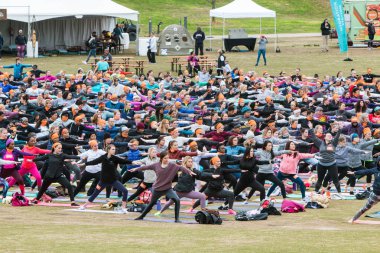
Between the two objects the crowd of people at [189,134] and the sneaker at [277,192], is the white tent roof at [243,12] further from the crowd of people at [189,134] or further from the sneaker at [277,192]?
the sneaker at [277,192]

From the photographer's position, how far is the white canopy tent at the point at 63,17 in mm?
56375

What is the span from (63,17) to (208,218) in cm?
3877

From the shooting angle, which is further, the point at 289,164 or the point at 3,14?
the point at 3,14

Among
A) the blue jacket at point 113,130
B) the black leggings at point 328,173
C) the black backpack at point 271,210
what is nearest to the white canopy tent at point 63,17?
the blue jacket at point 113,130

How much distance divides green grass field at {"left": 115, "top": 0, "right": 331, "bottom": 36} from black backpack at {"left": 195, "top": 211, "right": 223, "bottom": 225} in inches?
2038

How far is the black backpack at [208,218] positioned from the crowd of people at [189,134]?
45 cm

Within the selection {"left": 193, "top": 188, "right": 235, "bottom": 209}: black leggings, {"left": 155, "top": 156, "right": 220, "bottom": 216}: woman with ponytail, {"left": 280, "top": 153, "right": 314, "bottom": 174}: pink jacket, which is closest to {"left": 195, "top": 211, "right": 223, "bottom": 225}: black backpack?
{"left": 155, "top": 156, "right": 220, "bottom": 216}: woman with ponytail

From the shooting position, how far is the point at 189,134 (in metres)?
29.6

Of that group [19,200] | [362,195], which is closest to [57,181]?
[19,200]

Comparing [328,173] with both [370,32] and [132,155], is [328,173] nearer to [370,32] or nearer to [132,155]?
[132,155]

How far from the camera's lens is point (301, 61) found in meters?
54.1

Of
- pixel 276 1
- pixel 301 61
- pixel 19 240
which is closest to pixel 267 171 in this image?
pixel 19 240

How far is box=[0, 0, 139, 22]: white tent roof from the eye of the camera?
56219mm

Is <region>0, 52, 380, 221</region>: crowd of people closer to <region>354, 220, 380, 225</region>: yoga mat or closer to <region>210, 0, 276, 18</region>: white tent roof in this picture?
<region>354, 220, 380, 225</region>: yoga mat
